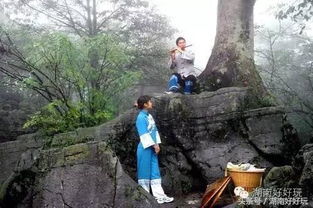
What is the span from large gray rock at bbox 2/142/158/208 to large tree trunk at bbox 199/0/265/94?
390 cm

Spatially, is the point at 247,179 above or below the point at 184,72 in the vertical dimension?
below

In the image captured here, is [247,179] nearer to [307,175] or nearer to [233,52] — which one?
[307,175]

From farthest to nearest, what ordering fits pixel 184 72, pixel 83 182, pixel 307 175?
pixel 184 72
pixel 83 182
pixel 307 175

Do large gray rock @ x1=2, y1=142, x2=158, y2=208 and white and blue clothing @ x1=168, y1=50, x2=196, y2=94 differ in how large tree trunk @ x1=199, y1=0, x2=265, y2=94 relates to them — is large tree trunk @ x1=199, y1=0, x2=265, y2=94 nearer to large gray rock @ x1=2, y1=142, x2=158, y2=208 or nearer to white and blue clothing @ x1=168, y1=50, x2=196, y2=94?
white and blue clothing @ x1=168, y1=50, x2=196, y2=94

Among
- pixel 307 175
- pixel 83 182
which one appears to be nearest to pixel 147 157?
pixel 83 182

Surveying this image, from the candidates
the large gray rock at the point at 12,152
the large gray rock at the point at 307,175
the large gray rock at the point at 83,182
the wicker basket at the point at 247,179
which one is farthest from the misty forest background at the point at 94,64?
the large gray rock at the point at 307,175

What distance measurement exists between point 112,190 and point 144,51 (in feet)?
30.5

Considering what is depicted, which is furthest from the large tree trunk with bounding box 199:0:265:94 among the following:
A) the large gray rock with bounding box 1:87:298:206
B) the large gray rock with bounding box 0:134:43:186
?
the large gray rock with bounding box 0:134:43:186

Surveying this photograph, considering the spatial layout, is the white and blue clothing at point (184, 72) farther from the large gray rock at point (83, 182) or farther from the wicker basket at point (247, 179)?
the large gray rock at point (83, 182)

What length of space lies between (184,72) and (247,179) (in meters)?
3.45

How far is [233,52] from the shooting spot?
30.1ft

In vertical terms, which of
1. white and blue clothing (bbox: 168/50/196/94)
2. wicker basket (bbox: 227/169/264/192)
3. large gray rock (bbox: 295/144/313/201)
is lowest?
wicker basket (bbox: 227/169/264/192)

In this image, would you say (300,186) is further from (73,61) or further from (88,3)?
(88,3)

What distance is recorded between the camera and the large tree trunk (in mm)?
8859
